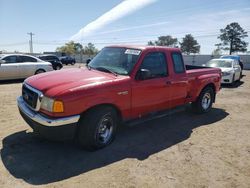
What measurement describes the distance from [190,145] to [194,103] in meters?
2.53

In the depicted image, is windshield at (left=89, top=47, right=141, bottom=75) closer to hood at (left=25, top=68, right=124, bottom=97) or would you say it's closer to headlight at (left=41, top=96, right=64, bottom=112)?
hood at (left=25, top=68, right=124, bottom=97)

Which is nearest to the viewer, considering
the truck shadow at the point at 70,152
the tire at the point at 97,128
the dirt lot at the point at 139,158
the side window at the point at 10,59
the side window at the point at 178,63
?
the dirt lot at the point at 139,158

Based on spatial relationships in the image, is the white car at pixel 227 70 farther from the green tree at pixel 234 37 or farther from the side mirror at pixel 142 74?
the green tree at pixel 234 37

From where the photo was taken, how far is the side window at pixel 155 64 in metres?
5.39

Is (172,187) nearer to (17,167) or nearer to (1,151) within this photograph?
(17,167)

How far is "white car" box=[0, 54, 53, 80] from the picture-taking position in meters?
12.9

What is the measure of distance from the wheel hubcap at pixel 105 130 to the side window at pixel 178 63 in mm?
2297

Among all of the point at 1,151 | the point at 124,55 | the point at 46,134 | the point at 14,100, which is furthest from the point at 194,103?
the point at 14,100

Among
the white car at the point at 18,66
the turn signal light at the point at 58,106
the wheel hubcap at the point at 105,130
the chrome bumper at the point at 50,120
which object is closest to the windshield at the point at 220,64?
the white car at the point at 18,66

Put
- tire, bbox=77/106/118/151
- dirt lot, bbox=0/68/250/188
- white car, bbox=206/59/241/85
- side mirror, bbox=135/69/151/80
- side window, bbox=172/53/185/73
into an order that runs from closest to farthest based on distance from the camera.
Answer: dirt lot, bbox=0/68/250/188
tire, bbox=77/106/118/151
side mirror, bbox=135/69/151/80
side window, bbox=172/53/185/73
white car, bbox=206/59/241/85

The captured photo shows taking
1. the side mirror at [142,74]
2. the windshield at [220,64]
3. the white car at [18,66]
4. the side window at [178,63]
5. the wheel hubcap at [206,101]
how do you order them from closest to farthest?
the side mirror at [142,74] → the side window at [178,63] → the wheel hubcap at [206,101] → the white car at [18,66] → the windshield at [220,64]

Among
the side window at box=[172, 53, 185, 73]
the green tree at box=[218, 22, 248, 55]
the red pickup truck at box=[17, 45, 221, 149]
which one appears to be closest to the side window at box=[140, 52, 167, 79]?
the red pickup truck at box=[17, 45, 221, 149]

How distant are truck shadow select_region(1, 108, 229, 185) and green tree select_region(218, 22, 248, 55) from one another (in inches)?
2742

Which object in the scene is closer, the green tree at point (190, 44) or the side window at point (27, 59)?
the side window at point (27, 59)
